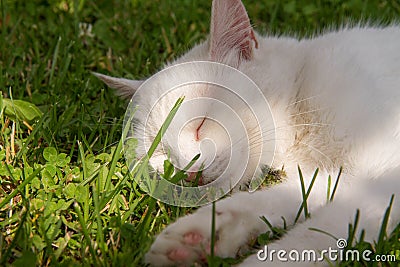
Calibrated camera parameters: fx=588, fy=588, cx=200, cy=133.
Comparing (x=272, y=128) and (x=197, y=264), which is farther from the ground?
(x=272, y=128)

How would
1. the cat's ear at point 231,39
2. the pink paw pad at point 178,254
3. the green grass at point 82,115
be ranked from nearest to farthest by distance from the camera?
1. the pink paw pad at point 178,254
2. the green grass at point 82,115
3. the cat's ear at point 231,39

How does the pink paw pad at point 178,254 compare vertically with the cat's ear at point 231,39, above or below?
below

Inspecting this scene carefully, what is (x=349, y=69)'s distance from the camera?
2.29 metres

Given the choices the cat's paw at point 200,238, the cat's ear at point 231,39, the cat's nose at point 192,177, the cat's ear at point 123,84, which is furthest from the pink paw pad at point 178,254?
the cat's ear at point 123,84

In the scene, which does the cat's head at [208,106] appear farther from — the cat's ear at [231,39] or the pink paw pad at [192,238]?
the pink paw pad at [192,238]

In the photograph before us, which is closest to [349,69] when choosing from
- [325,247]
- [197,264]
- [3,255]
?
[325,247]

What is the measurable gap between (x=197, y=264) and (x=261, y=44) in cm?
118

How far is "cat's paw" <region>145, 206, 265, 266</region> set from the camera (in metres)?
1.77

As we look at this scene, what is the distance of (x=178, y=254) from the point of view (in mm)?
1763

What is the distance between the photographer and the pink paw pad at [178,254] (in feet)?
5.77

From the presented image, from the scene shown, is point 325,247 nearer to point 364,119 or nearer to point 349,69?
point 364,119

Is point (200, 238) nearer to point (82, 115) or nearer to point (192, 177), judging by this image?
point (192, 177)

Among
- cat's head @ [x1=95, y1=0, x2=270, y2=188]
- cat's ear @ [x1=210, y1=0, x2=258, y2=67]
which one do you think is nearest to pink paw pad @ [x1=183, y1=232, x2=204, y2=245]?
cat's head @ [x1=95, y1=0, x2=270, y2=188]

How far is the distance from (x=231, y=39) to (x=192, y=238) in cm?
99
